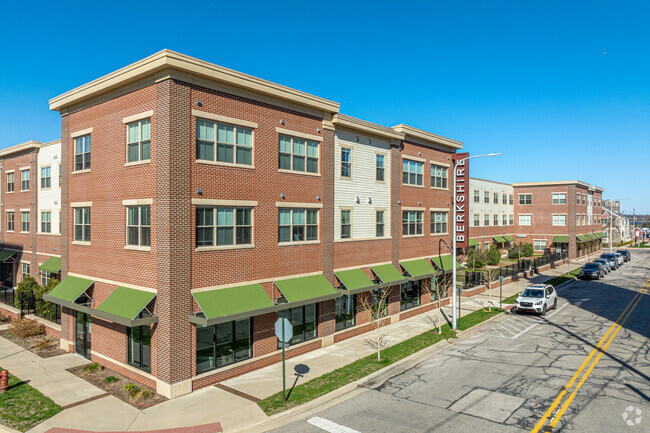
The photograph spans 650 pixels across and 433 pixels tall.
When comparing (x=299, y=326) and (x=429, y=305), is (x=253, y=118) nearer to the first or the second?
(x=299, y=326)

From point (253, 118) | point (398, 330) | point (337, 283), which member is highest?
point (253, 118)

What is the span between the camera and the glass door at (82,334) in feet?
61.9

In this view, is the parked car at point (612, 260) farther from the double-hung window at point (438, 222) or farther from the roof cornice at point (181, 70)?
the roof cornice at point (181, 70)

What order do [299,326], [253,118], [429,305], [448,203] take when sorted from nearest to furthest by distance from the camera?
1. [253,118]
2. [299,326]
3. [429,305]
4. [448,203]

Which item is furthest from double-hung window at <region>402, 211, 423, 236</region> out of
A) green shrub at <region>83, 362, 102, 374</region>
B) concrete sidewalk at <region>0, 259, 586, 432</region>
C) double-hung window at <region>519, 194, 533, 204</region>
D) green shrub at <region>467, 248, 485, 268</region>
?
double-hung window at <region>519, 194, 533, 204</region>

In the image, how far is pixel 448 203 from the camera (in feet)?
106

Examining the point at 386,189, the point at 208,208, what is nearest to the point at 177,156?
the point at 208,208

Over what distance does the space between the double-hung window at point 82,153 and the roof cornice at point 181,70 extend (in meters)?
1.79

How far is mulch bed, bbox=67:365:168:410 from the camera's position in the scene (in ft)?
46.4

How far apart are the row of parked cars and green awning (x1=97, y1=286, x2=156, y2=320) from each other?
44.6 m

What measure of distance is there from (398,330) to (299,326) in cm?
688

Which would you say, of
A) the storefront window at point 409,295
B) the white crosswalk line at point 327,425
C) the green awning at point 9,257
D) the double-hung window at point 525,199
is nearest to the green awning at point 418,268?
the storefront window at point 409,295

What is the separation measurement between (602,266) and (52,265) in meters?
53.6

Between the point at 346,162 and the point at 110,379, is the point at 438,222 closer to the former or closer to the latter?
the point at 346,162
